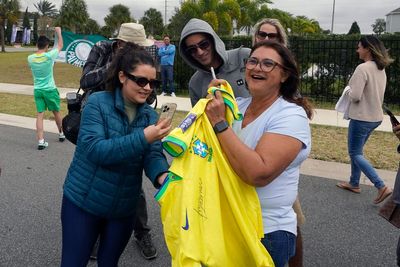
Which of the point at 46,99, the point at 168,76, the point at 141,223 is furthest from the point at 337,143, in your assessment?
the point at 168,76

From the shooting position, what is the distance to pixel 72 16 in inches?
2309

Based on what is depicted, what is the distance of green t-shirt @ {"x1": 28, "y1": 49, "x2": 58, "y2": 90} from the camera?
685 cm

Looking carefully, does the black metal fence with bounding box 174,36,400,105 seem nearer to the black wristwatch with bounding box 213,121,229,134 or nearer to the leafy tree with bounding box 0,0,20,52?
the black wristwatch with bounding box 213,121,229,134

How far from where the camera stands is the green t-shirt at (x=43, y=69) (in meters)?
6.85

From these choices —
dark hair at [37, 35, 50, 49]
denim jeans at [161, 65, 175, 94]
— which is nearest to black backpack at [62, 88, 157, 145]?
dark hair at [37, 35, 50, 49]

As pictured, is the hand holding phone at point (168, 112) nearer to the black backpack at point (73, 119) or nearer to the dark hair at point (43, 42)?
the black backpack at point (73, 119)

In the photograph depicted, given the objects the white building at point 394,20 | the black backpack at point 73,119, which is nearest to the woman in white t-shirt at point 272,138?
the black backpack at point 73,119

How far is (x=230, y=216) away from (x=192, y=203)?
19 cm

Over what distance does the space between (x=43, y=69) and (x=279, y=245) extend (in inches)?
237

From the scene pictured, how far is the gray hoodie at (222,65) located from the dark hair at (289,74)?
2.51ft

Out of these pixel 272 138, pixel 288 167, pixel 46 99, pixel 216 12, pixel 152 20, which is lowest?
pixel 46 99

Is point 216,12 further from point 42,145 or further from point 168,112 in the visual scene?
point 168,112

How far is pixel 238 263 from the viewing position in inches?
68.5

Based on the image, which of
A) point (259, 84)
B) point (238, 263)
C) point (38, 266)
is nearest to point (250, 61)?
point (259, 84)
